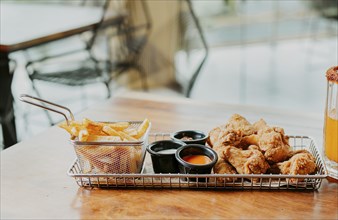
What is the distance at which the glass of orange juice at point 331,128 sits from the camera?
1127mm

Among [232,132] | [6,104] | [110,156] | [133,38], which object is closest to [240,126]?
[232,132]

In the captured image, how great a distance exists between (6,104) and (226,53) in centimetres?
220

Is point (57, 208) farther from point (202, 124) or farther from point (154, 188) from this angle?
point (202, 124)

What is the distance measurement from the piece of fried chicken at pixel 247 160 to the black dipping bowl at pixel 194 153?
1.6 inches

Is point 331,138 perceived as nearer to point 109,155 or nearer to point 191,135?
point 191,135

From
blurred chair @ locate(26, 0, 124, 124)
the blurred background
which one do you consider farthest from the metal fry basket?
the blurred background

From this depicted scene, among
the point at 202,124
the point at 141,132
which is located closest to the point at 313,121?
the point at 202,124

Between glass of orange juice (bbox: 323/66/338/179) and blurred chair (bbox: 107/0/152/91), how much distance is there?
8.82 ft

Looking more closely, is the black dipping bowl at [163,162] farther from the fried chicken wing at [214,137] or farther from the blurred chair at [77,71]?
the blurred chair at [77,71]

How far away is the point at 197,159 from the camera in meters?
1.13

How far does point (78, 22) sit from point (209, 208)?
235cm

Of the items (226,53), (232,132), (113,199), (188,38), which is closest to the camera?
(113,199)

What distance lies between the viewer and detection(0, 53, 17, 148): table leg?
8.29 ft

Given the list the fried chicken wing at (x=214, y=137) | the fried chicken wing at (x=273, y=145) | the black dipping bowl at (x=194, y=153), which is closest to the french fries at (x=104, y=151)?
the black dipping bowl at (x=194, y=153)
